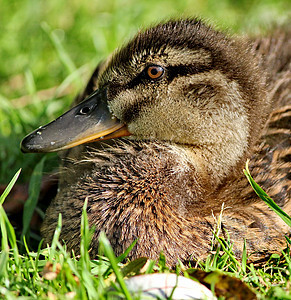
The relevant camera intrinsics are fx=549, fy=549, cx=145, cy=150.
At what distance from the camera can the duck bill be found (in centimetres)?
282

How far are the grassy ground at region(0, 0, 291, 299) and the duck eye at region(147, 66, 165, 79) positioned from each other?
0.53 metres

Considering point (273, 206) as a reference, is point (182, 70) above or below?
above

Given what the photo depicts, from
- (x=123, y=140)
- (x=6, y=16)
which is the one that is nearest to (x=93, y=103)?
(x=123, y=140)

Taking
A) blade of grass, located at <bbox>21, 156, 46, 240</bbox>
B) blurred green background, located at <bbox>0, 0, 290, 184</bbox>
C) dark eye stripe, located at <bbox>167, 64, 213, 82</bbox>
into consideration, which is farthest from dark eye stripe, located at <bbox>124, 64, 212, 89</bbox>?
blurred green background, located at <bbox>0, 0, 290, 184</bbox>

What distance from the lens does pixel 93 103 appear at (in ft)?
9.55

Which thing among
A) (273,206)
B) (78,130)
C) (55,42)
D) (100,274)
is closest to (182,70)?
(78,130)

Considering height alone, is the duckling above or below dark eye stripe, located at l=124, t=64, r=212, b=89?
below

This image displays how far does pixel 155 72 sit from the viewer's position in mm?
2746

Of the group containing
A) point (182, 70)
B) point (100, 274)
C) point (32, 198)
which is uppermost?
point (182, 70)

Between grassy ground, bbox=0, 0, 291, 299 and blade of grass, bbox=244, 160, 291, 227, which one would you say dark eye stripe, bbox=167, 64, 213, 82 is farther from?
blade of grass, bbox=244, 160, 291, 227

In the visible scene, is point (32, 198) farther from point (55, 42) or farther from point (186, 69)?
point (55, 42)

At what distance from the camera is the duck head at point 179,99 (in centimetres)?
274

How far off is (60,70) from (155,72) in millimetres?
2185

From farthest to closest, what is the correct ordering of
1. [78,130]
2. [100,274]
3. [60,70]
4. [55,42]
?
[60,70], [55,42], [78,130], [100,274]
